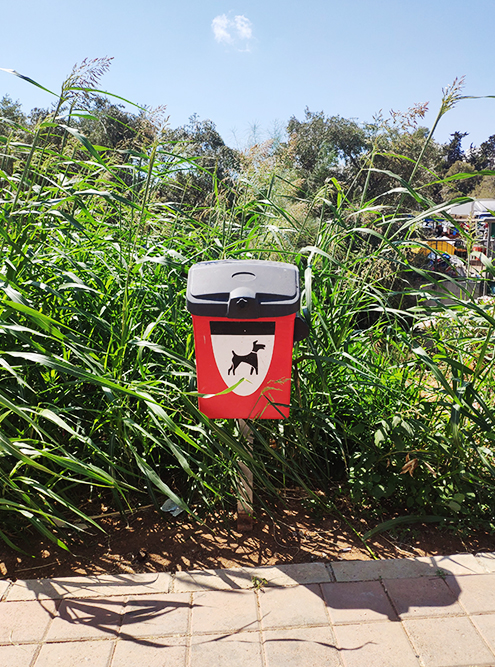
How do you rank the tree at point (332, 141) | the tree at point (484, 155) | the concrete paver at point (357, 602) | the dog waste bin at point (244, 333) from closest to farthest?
1. the concrete paver at point (357, 602)
2. the dog waste bin at point (244, 333)
3. the tree at point (332, 141)
4. the tree at point (484, 155)

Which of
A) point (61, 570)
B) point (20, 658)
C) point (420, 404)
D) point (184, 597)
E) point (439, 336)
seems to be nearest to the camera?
point (20, 658)

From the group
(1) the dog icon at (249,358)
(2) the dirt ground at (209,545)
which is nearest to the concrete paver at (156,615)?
(2) the dirt ground at (209,545)

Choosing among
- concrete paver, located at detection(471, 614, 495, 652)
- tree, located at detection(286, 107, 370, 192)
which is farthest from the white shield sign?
tree, located at detection(286, 107, 370, 192)

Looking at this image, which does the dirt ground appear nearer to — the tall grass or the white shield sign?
the tall grass

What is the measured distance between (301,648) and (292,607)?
0.17 meters

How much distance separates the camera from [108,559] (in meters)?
2.04

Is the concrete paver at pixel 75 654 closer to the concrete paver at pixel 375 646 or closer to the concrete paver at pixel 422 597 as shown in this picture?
the concrete paver at pixel 375 646

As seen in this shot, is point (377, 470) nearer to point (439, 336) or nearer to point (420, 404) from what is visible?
point (420, 404)

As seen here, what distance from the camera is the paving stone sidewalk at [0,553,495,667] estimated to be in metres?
1.60

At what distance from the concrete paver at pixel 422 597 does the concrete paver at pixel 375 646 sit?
0.10 m

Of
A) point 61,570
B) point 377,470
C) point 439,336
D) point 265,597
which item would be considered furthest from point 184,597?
point 439,336

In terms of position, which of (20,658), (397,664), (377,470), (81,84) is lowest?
(20,658)

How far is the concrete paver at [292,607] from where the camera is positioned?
68.5 inches

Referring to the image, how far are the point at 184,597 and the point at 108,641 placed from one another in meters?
0.30
